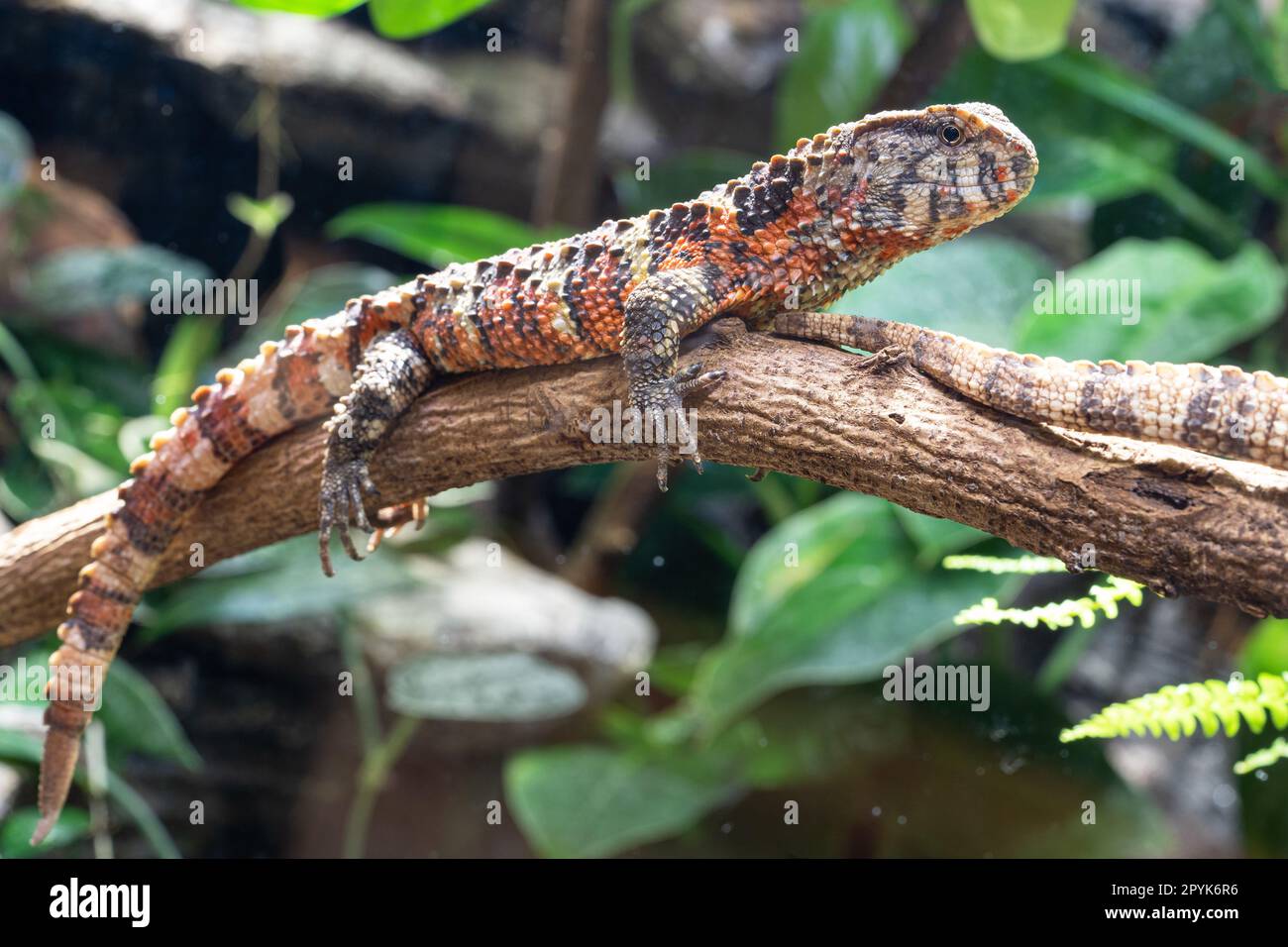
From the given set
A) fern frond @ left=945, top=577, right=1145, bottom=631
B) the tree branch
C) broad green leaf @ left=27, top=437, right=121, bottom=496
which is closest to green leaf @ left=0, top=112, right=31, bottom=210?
broad green leaf @ left=27, top=437, right=121, bottom=496

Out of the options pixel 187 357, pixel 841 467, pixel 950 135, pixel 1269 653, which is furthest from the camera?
pixel 187 357

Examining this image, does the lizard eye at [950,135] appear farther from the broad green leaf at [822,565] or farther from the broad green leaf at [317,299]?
the broad green leaf at [317,299]

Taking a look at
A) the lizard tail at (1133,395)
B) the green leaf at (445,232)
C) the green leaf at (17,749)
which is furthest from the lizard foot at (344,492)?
the green leaf at (445,232)

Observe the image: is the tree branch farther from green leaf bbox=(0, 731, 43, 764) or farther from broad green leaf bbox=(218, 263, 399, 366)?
broad green leaf bbox=(218, 263, 399, 366)

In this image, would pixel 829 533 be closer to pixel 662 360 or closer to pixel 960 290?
pixel 960 290

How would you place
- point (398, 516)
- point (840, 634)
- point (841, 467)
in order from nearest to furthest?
1. point (841, 467)
2. point (398, 516)
3. point (840, 634)

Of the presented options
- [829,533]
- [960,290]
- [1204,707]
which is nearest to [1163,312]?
[960,290]

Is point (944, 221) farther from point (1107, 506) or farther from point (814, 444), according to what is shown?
point (1107, 506)

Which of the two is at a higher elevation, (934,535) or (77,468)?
(77,468)
